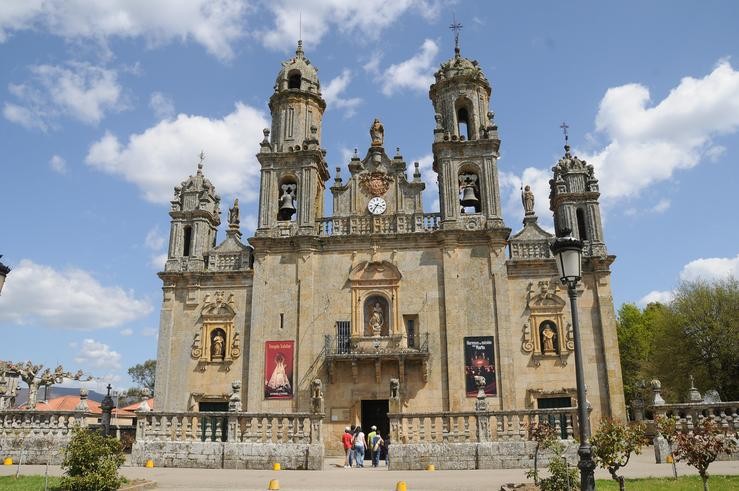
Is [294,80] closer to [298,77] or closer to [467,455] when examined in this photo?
[298,77]

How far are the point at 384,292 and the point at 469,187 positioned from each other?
23.7 ft

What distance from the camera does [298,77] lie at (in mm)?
33656

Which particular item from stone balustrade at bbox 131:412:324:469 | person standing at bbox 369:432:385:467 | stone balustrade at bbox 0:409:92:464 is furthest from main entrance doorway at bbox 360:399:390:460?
stone balustrade at bbox 0:409:92:464

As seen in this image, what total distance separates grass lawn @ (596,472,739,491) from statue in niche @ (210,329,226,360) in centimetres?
1949

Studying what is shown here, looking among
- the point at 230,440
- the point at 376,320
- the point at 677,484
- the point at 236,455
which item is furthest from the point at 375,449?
the point at 677,484

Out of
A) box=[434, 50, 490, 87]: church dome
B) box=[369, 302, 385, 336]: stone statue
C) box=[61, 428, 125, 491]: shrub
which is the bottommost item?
box=[61, 428, 125, 491]: shrub

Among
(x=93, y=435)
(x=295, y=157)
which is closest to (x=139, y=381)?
(x=295, y=157)

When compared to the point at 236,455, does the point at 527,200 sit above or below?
above

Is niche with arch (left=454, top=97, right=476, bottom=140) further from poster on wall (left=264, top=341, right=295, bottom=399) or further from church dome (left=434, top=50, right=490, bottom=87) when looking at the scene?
poster on wall (left=264, top=341, right=295, bottom=399)

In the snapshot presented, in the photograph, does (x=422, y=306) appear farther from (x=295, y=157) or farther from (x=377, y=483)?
(x=377, y=483)

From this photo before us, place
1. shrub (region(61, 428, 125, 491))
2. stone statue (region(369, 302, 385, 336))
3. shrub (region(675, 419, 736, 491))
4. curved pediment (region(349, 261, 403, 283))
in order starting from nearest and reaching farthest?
shrub (region(675, 419, 736, 491)) → shrub (region(61, 428, 125, 491)) → stone statue (region(369, 302, 385, 336)) → curved pediment (region(349, 261, 403, 283))

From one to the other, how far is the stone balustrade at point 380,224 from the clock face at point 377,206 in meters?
0.47

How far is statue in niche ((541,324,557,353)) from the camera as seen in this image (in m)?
26.8

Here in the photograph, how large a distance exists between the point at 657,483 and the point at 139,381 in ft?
290
